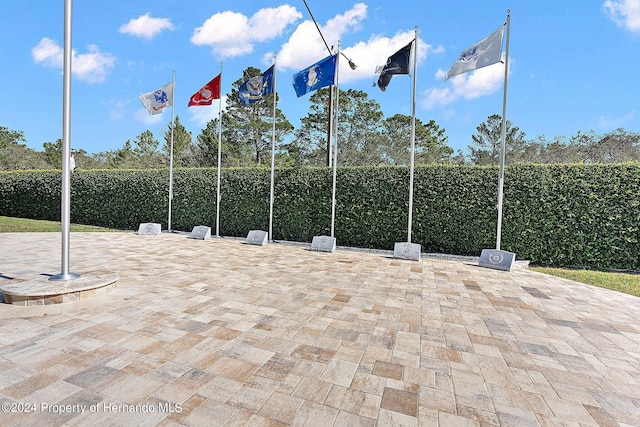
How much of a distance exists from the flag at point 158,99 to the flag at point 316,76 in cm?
470

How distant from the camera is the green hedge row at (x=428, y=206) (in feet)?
23.9

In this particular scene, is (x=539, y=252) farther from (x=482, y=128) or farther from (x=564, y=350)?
(x=482, y=128)

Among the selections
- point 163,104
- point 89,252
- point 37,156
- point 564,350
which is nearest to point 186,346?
point 564,350

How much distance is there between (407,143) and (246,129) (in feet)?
36.7

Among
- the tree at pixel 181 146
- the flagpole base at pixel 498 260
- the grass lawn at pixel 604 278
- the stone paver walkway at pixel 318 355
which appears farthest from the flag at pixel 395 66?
the tree at pixel 181 146

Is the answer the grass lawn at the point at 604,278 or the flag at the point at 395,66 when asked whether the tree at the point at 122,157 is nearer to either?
the flag at the point at 395,66

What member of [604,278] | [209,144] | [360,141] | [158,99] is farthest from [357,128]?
[604,278]

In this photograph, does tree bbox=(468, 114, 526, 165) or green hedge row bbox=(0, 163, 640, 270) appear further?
tree bbox=(468, 114, 526, 165)

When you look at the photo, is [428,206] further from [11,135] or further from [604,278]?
[11,135]

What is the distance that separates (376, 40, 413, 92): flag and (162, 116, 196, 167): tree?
2057cm

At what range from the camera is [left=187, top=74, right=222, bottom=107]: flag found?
10227 mm

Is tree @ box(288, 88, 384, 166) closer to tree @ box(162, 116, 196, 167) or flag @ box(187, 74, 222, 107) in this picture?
flag @ box(187, 74, 222, 107)

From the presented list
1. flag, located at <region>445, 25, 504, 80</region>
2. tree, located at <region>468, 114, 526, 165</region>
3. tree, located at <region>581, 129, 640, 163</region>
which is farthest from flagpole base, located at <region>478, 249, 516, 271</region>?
tree, located at <region>468, 114, 526, 165</region>

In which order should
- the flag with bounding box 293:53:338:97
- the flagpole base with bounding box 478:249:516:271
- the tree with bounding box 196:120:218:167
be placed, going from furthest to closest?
the tree with bounding box 196:120:218:167, the flag with bounding box 293:53:338:97, the flagpole base with bounding box 478:249:516:271
